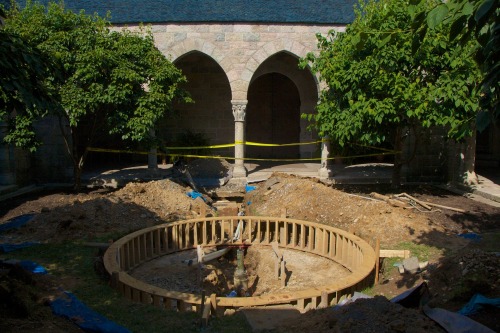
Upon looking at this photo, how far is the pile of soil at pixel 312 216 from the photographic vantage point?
674 cm

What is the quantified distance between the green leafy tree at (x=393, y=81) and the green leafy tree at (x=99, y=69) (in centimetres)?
412

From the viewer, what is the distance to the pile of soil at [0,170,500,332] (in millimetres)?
6742

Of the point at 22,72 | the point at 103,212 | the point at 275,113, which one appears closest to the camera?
the point at 22,72

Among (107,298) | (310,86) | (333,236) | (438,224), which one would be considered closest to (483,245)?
(438,224)

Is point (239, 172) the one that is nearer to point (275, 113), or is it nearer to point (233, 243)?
point (233, 243)

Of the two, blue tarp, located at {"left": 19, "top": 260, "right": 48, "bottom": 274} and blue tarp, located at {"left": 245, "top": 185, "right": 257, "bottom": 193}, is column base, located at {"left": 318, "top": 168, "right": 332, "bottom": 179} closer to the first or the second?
blue tarp, located at {"left": 245, "top": 185, "right": 257, "bottom": 193}

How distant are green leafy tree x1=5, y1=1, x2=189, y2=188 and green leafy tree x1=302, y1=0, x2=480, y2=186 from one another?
412cm

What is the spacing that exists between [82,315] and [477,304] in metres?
4.13

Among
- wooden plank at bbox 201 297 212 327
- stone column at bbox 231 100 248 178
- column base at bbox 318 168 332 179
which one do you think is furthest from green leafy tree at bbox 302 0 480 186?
wooden plank at bbox 201 297 212 327

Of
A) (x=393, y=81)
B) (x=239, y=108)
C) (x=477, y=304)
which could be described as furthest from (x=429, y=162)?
(x=477, y=304)

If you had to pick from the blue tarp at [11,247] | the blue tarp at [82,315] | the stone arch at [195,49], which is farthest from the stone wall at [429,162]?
the blue tarp at [82,315]

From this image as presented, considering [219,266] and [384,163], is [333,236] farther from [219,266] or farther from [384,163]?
[384,163]

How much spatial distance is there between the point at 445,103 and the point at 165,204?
6.47 meters

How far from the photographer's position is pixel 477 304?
15.3 ft
